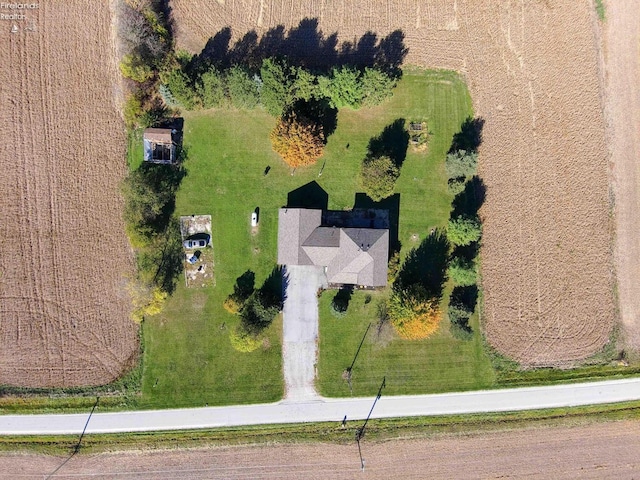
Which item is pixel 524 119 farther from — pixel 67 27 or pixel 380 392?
pixel 67 27

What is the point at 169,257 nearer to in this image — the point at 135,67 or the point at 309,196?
the point at 309,196

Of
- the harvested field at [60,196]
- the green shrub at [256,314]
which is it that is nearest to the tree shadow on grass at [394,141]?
the green shrub at [256,314]

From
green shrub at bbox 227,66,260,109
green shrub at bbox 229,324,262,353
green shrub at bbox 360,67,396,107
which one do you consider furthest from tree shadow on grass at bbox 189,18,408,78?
green shrub at bbox 229,324,262,353

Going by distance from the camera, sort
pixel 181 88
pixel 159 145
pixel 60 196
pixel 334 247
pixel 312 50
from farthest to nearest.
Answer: pixel 60 196
pixel 312 50
pixel 159 145
pixel 334 247
pixel 181 88

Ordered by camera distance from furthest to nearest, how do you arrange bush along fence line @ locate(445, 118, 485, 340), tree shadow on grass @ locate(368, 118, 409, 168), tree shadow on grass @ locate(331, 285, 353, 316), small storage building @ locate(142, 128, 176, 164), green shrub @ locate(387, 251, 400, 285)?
tree shadow on grass @ locate(368, 118, 409, 168), tree shadow on grass @ locate(331, 285, 353, 316), green shrub @ locate(387, 251, 400, 285), small storage building @ locate(142, 128, 176, 164), bush along fence line @ locate(445, 118, 485, 340)

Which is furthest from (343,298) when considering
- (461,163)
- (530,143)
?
(530,143)

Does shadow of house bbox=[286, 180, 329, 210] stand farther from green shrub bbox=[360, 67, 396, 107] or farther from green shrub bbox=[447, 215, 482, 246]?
green shrub bbox=[447, 215, 482, 246]

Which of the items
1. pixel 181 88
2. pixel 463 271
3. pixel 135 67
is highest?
pixel 135 67
